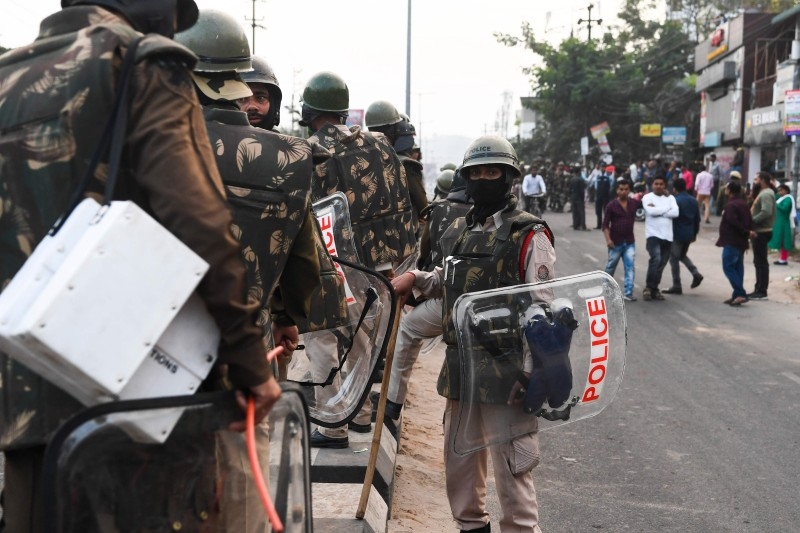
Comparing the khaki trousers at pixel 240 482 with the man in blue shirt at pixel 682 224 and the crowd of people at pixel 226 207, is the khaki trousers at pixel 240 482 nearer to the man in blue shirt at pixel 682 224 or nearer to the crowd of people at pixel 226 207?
the crowd of people at pixel 226 207

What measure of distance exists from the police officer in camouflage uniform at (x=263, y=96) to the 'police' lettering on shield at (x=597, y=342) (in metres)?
1.50

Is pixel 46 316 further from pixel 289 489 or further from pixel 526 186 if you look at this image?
pixel 526 186

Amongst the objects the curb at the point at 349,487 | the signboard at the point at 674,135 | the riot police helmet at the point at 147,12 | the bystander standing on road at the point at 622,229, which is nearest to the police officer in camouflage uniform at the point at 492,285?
the curb at the point at 349,487

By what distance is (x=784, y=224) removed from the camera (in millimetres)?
19906

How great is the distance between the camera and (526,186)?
98.2 ft

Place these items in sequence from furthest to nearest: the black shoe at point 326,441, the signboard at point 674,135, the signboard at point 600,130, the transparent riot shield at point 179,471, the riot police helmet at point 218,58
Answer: the signboard at point 600,130
the signboard at point 674,135
the black shoe at point 326,441
the riot police helmet at point 218,58
the transparent riot shield at point 179,471

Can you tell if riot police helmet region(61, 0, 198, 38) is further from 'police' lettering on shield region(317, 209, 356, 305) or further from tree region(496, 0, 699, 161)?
tree region(496, 0, 699, 161)

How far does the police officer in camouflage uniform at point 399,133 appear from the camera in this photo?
7695 millimetres

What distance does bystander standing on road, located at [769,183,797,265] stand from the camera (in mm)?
19094

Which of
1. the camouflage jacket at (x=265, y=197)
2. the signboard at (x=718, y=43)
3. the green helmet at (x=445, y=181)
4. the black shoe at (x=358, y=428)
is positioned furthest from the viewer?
the signboard at (x=718, y=43)

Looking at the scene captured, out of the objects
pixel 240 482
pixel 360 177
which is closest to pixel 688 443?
pixel 360 177

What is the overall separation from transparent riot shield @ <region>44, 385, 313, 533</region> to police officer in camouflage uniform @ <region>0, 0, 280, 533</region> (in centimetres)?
13

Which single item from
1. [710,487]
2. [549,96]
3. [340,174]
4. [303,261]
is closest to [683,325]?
[710,487]

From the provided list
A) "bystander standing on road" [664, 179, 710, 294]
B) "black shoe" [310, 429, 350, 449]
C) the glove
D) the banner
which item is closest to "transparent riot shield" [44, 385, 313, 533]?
the glove
